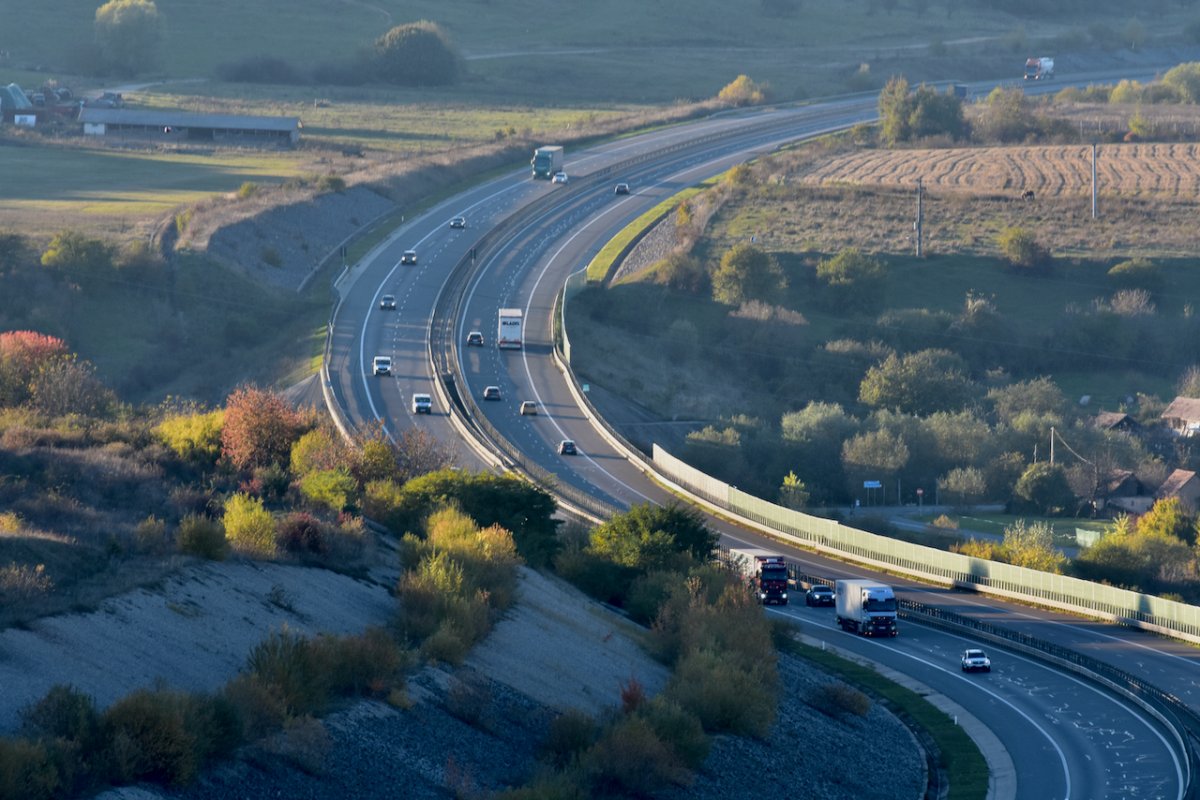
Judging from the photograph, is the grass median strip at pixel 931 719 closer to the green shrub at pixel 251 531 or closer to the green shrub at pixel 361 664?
the green shrub at pixel 361 664

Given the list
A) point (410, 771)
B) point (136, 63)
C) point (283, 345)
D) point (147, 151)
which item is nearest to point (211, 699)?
point (410, 771)

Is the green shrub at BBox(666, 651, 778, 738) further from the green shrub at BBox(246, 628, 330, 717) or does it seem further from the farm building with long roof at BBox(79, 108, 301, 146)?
the farm building with long roof at BBox(79, 108, 301, 146)

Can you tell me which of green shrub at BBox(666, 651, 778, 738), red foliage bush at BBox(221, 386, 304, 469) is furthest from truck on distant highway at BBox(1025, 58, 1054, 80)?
green shrub at BBox(666, 651, 778, 738)

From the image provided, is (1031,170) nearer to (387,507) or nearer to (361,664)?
(387,507)

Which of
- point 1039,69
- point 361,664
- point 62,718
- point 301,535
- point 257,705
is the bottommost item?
point 361,664

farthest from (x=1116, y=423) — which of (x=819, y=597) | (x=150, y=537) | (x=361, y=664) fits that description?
(x=361, y=664)

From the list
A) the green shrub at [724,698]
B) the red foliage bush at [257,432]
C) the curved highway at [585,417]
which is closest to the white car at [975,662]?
the curved highway at [585,417]
